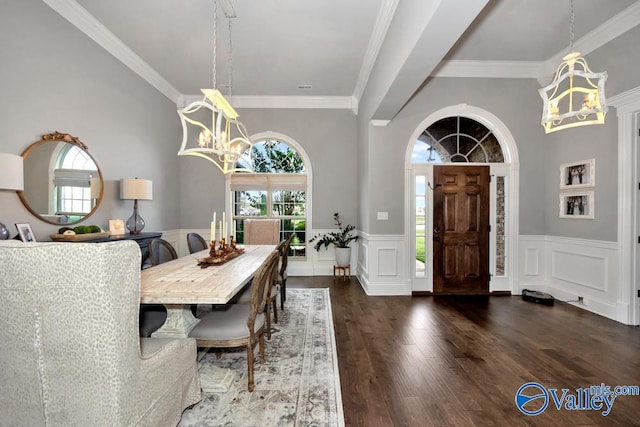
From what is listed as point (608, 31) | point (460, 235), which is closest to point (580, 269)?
point (460, 235)

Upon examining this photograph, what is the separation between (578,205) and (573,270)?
0.88 metres

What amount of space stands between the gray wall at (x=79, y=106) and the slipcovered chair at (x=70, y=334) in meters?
2.06

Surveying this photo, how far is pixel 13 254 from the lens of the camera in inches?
43.4

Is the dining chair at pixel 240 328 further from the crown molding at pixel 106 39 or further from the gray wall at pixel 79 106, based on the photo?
the crown molding at pixel 106 39

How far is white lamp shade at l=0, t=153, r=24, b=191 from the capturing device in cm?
223

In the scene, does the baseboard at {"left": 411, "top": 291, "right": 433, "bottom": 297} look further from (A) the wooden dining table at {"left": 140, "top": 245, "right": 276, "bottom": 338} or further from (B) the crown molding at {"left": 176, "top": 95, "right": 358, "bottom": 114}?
(B) the crown molding at {"left": 176, "top": 95, "right": 358, "bottom": 114}

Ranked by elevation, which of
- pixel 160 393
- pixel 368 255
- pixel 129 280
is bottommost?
pixel 160 393

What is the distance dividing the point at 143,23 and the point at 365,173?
346 cm

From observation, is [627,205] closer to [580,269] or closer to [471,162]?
[580,269]

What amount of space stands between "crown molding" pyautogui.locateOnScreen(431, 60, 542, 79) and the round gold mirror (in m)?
4.78

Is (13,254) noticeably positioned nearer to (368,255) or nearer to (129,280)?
(129,280)

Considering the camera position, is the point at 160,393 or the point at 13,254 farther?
the point at 160,393

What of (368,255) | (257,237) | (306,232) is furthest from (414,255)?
(257,237)

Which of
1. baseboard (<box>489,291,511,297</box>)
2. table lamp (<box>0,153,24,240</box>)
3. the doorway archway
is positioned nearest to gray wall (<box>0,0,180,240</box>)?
table lamp (<box>0,153,24,240</box>)
